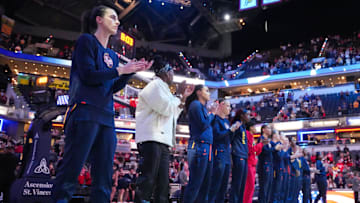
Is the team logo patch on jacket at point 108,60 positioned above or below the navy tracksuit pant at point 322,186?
above

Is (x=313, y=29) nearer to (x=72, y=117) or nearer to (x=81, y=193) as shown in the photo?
(x=81, y=193)

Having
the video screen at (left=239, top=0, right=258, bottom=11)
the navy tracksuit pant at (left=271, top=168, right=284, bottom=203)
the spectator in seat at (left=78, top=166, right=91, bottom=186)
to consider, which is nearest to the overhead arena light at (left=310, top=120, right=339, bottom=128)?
the video screen at (left=239, top=0, right=258, bottom=11)

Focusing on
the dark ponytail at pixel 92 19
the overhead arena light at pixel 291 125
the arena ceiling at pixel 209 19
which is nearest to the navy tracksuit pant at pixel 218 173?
the dark ponytail at pixel 92 19

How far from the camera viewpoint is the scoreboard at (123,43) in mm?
13489

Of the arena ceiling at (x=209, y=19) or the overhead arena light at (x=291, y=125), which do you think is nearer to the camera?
the overhead arena light at (x=291, y=125)

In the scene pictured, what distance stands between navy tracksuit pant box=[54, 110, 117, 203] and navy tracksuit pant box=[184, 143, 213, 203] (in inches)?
80.4

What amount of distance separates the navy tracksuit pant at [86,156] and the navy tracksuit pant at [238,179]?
313 cm

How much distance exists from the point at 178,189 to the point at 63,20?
27.3 metres

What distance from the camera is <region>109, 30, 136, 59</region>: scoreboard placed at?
1349cm

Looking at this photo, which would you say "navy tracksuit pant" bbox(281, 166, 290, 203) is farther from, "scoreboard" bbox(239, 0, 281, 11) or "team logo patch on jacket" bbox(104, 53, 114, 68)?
"scoreboard" bbox(239, 0, 281, 11)

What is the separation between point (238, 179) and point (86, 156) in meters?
3.31

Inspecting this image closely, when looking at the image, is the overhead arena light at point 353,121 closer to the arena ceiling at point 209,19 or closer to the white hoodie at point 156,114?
the arena ceiling at point 209,19

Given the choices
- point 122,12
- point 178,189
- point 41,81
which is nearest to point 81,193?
point 41,81

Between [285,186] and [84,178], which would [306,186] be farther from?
[84,178]
